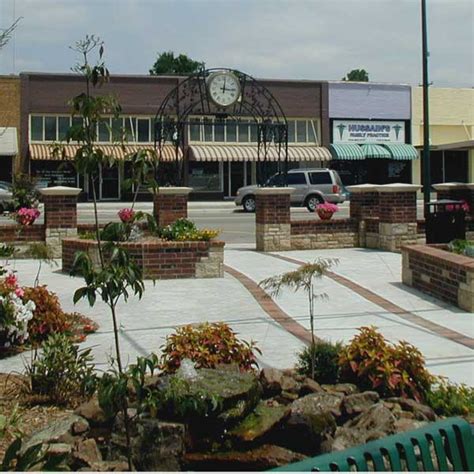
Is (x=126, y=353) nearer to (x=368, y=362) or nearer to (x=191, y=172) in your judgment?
(x=368, y=362)

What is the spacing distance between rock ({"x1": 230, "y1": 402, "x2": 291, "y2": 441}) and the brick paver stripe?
3.57 metres

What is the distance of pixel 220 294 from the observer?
12.0 meters

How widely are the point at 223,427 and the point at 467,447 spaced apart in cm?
199

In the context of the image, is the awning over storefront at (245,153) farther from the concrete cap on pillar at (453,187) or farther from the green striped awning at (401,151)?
the concrete cap on pillar at (453,187)

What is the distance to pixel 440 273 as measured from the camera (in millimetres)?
11289

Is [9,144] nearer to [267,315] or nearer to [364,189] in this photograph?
[364,189]

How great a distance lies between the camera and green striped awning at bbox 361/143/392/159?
152ft

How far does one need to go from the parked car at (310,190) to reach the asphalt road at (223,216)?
16.7 inches

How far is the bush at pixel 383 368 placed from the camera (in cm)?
627

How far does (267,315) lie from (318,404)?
450 cm

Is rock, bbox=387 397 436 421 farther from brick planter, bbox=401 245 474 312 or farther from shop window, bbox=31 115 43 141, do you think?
shop window, bbox=31 115 43 141

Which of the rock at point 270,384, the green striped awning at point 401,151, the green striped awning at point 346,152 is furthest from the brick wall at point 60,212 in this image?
the green striped awning at point 401,151

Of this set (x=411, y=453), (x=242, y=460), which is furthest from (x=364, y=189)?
(x=411, y=453)

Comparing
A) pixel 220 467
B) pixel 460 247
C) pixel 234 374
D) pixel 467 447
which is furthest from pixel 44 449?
pixel 460 247
